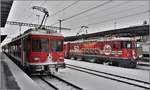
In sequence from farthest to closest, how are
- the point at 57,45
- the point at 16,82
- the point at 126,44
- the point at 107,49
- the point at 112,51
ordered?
the point at 107,49 < the point at 112,51 < the point at 126,44 < the point at 57,45 < the point at 16,82

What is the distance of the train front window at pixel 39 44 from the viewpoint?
30.8ft

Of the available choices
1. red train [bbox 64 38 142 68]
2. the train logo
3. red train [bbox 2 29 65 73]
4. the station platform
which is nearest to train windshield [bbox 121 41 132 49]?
red train [bbox 64 38 142 68]

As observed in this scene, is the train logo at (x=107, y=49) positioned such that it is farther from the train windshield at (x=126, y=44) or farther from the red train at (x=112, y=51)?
the train windshield at (x=126, y=44)

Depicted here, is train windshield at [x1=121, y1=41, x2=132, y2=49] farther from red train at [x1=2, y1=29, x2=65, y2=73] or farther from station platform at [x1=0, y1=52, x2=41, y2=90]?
station platform at [x1=0, y1=52, x2=41, y2=90]

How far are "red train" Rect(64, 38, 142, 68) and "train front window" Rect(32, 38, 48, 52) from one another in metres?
8.17

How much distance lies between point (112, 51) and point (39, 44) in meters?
8.89

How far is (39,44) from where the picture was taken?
376 inches

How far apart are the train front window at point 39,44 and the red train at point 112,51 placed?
8.17 meters

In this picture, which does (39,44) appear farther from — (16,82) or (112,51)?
(112,51)

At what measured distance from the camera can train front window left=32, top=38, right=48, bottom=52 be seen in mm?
9396

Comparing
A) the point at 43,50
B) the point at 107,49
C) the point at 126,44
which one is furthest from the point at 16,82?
the point at 107,49

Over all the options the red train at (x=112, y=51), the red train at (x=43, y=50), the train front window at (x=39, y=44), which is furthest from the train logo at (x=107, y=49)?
the train front window at (x=39, y=44)

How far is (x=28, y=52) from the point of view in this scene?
31.1ft

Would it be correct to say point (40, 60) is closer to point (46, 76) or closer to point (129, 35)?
point (46, 76)
